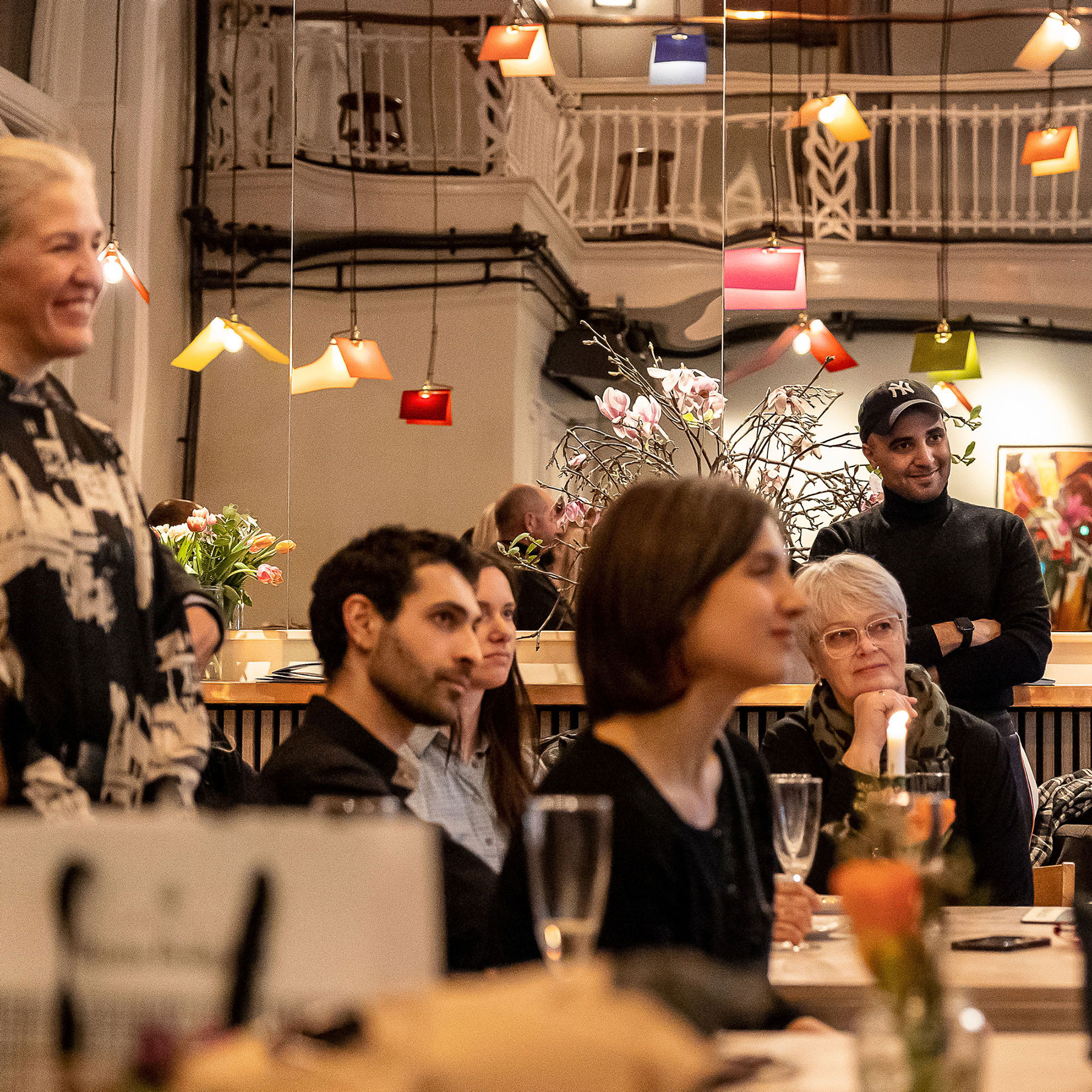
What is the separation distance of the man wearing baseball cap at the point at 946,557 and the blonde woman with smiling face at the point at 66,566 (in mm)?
2202

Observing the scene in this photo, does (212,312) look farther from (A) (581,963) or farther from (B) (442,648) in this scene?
(A) (581,963)

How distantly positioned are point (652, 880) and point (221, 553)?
3333 millimetres

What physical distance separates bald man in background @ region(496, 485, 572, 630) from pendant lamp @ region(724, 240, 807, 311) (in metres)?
1.88

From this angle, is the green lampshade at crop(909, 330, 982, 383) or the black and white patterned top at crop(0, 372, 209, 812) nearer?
the black and white patterned top at crop(0, 372, 209, 812)

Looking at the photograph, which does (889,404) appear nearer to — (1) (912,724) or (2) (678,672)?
(1) (912,724)

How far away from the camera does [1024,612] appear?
3.47 m

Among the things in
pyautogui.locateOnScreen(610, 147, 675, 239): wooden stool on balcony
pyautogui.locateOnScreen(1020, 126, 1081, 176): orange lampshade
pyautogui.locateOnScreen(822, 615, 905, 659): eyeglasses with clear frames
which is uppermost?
pyautogui.locateOnScreen(1020, 126, 1081, 176): orange lampshade

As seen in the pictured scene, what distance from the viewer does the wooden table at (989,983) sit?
1.51 m

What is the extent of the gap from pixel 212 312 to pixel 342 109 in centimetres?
106

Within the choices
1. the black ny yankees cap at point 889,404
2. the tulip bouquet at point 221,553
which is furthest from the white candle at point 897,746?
the tulip bouquet at point 221,553

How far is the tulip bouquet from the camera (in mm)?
4309

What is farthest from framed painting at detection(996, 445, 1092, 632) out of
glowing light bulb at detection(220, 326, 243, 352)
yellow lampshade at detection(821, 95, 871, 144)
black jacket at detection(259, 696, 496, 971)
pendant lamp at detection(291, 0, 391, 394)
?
black jacket at detection(259, 696, 496, 971)

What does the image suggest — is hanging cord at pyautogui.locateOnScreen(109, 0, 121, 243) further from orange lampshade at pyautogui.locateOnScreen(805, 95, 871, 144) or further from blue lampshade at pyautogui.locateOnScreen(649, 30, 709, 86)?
orange lampshade at pyautogui.locateOnScreen(805, 95, 871, 144)

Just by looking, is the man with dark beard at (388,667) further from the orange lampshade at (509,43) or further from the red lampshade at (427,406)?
the orange lampshade at (509,43)
